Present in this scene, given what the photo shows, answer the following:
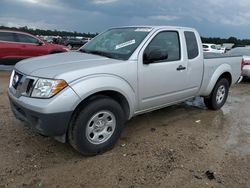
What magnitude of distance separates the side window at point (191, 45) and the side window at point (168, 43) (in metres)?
0.29

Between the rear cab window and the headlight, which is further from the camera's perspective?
the rear cab window

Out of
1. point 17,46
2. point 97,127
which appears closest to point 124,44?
point 97,127

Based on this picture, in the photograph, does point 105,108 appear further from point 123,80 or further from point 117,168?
point 117,168

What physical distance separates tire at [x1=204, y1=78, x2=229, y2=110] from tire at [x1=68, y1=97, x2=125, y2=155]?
2951 millimetres

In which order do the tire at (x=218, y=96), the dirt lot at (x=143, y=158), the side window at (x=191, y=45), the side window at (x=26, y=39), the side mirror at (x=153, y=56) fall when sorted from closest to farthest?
the dirt lot at (x=143, y=158), the side mirror at (x=153, y=56), the side window at (x=191, y=45), the tire at (x=218, y=96), the side window at (x=26, y=39)

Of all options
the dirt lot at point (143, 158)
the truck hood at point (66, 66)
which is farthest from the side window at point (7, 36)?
the truck hood at point (66, 66)

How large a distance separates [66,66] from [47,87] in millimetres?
448

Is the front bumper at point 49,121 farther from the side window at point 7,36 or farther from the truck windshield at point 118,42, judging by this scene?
the side window at point 7,36

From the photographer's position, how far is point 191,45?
553 cm

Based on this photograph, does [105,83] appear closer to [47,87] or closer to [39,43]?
[47,87]

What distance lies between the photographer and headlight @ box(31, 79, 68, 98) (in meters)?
3.48

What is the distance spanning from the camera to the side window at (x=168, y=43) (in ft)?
15.7

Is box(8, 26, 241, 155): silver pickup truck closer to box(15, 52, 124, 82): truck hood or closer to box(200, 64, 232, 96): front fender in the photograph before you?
box(15, 52, 124, 82): truck hood

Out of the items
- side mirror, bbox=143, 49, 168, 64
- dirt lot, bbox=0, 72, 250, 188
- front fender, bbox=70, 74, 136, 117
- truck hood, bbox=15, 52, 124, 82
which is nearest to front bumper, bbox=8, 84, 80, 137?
front fender, bbox=70, 74, 136, 117
